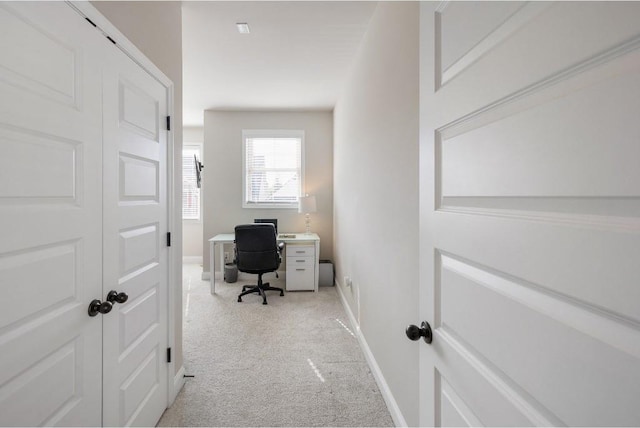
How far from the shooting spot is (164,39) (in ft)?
5.86

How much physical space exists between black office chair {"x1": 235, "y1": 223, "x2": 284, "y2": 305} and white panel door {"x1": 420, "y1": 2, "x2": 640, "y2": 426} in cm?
310

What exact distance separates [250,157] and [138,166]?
350cm

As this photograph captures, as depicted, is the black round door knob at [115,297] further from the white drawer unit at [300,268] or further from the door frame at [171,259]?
the white drawer unit at [300,268]

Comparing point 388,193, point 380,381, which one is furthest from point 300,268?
point 388,193

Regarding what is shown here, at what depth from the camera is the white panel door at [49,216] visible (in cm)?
84

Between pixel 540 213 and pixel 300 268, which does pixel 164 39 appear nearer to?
pixel 540 213

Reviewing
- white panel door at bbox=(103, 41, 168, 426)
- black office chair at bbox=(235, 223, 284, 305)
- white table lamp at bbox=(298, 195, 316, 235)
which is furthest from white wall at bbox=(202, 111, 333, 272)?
white panel door at bbox=(103, 41, 168, 426)

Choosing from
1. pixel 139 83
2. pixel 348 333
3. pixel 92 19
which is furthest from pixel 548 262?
pixel 348 333

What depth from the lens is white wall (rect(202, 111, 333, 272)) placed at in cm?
483

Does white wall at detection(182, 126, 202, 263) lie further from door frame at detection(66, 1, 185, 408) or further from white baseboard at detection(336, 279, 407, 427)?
door frame at detection(66, 1, 185, 408)

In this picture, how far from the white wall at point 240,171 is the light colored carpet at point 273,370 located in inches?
61.5

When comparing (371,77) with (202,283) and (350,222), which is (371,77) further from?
(202,283)

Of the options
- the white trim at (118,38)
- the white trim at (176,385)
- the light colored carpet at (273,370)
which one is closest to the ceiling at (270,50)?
the white trim at (118,38)

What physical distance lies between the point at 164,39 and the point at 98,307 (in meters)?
1.57
